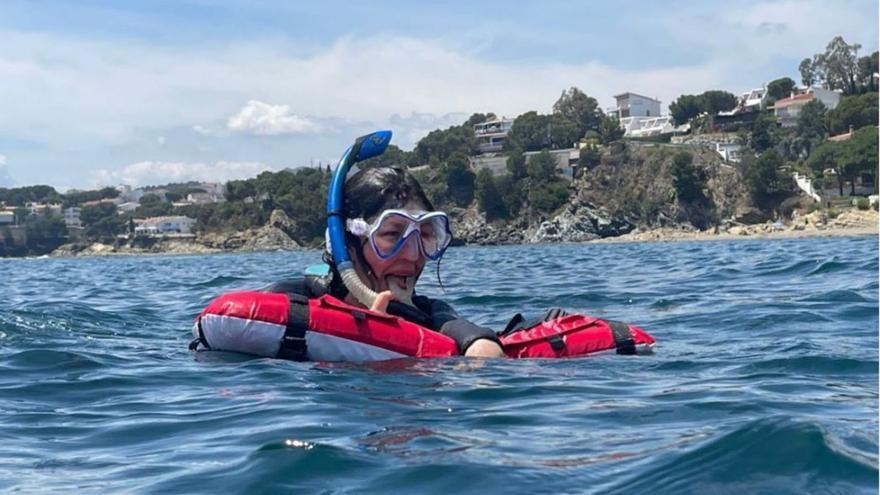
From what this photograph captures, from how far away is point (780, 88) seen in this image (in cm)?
12438

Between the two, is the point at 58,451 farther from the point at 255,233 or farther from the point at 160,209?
the point at 160,209

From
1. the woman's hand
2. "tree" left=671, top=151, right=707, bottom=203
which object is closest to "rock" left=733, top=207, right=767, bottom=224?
"tree" left=671, top=151, right=707, bottom=203

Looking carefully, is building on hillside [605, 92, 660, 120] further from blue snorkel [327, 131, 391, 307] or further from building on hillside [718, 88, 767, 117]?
blue snorkel [327, 131, 391, 307]

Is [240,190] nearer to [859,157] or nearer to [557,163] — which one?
[557,163]

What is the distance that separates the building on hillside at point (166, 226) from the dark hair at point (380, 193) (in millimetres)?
121930

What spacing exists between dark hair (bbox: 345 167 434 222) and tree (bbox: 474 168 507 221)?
98121 millimetres

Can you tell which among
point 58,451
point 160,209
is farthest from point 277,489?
point 160,209

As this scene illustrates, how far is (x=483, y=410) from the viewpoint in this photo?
507 centimetres

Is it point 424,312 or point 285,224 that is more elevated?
point 424,312

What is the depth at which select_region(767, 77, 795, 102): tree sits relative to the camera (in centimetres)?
12394

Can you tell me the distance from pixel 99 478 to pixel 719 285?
1183 cm

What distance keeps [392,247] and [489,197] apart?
324 feet

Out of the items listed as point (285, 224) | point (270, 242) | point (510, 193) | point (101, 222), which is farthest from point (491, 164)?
point (101, 222)

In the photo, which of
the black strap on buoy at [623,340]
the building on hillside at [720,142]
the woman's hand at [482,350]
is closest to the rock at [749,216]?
the building on hillside at [720,142]
